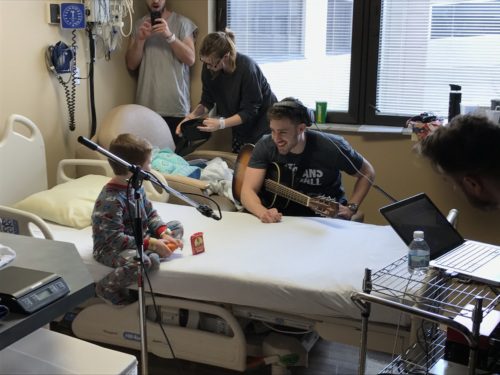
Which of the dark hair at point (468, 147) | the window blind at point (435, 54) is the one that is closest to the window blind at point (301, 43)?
the window blind at point (435, 54)

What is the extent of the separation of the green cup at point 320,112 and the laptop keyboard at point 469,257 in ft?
6.77

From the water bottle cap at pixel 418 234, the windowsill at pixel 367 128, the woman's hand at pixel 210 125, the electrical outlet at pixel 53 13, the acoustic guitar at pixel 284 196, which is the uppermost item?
the electrical outlet at pixel 53 13

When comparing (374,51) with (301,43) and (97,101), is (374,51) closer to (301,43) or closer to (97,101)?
(301,43)

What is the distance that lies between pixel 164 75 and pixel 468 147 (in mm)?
2920

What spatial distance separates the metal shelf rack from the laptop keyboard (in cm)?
4

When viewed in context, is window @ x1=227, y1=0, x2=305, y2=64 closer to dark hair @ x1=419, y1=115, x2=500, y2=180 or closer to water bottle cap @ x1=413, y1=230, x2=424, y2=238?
water bottle cap @ x1=413, y1=230, x2=424, y2=238

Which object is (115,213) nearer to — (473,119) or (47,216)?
(47,216)

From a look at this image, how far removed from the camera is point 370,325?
2166 mm

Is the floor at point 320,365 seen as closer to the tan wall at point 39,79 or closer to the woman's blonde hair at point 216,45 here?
the tan wall at point 39,79

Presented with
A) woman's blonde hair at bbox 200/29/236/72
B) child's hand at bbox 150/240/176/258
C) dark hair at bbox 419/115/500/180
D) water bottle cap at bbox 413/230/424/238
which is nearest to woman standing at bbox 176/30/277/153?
woman's blonde hair at bbox 200/29/236/72

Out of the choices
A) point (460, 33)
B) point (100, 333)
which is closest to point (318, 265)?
point (100, 333)

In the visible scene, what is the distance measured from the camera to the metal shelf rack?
1546mm

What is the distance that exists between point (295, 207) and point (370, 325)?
0.92 meters

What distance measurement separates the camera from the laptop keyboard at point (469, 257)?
6.07 ft
